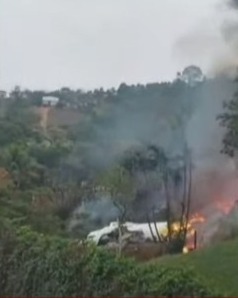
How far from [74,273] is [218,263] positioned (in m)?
4.47

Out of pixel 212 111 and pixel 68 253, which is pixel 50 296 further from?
pixel 212 111

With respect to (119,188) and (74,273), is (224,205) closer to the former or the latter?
(119,188)

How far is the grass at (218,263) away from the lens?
7658mm

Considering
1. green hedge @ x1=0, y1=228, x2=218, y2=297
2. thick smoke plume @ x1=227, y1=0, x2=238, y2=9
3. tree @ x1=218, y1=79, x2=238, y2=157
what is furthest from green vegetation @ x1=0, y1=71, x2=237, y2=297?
thick smoke plume @ x1=227, y1=0, x2=238, y2=9

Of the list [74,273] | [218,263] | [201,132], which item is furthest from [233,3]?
[74,273]

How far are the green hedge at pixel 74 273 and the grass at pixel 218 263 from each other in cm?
260

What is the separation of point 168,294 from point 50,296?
3.62ft

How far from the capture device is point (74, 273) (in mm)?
4543

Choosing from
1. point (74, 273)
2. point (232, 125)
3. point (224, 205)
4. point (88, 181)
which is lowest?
point (224, 205)

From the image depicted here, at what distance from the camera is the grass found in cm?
766

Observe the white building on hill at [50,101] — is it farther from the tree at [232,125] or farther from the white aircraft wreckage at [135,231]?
the tree at [232,125]

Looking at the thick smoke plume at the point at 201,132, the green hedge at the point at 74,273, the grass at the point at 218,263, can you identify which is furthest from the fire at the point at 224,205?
the green hedge at the point at 74,273

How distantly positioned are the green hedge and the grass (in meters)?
2.60

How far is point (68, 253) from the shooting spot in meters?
4.73
